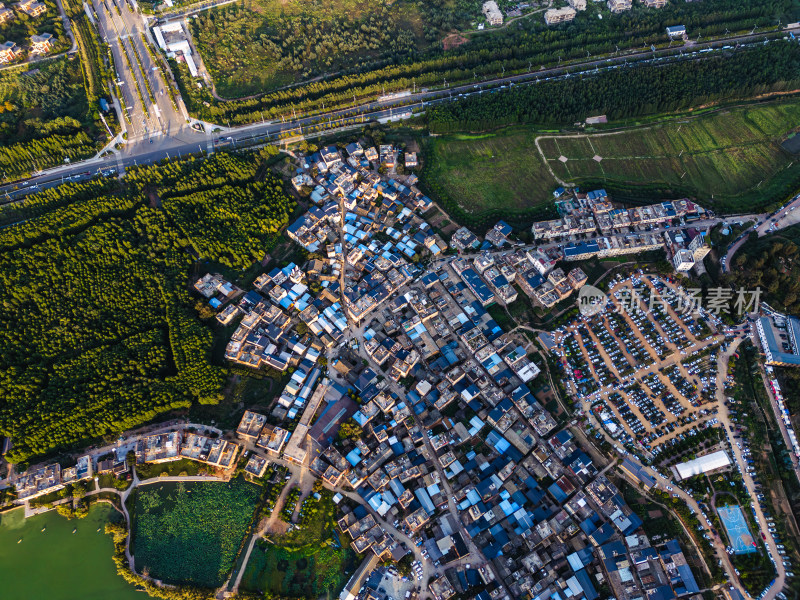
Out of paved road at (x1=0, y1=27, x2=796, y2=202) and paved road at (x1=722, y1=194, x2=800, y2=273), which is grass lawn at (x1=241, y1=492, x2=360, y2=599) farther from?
paved road at (x1=722, y1=194, x2=800, y2=273)

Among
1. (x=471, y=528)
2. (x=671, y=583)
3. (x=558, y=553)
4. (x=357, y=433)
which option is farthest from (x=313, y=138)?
(x=671, y=583)

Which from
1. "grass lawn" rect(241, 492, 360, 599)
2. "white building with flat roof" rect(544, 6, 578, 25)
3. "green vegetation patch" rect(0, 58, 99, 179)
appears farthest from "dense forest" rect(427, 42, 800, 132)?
"grass lawn" rect(241, 492, 360, 599)

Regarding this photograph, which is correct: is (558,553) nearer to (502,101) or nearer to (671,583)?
(671,583)

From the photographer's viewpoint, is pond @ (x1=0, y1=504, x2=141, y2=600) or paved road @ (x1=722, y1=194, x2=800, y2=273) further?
paved road @ (x1=722, y1=194, x2=800, y2=273)

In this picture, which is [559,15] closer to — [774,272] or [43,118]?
[774,272]

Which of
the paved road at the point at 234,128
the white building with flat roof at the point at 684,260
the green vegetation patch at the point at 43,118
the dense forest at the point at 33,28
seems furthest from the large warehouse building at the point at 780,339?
the dense forest at the point at 33,28

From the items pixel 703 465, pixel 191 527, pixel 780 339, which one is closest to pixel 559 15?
pixel 780 339

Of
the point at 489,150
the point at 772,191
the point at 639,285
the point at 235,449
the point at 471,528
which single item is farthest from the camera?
the point at 489,150
